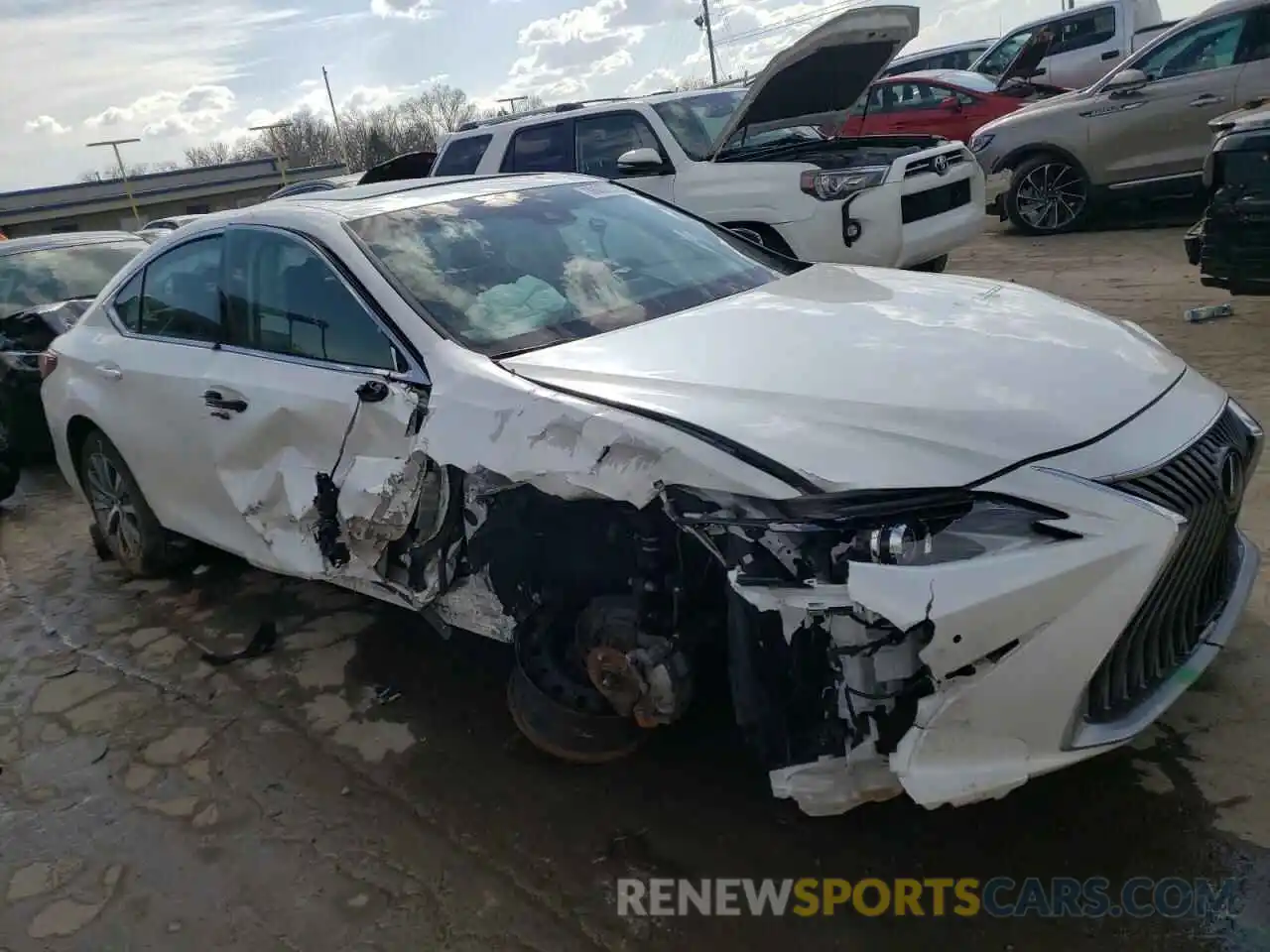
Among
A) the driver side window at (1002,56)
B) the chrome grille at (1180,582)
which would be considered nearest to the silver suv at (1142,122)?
the driver side window at (1002,56)

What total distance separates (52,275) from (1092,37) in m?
12.8

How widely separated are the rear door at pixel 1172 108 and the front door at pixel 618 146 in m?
4.46

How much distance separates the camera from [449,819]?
9.39 ft

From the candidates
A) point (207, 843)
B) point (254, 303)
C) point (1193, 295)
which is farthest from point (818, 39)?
point (207, 843)

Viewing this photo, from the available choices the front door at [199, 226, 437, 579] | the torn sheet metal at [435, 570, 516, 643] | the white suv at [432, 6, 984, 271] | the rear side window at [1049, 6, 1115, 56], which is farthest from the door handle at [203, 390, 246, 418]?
the rear side window at [1049, 6, 1115, 56]

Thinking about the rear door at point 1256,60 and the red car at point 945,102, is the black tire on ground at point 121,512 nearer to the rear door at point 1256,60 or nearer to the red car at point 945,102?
the rear door at point 1256,60

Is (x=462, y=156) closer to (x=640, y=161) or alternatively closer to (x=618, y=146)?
(x=618, y=146)

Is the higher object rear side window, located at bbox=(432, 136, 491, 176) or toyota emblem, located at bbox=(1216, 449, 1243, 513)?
rear side window, located at bbox=(432, 136, 491, 176)

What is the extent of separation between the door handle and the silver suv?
854cm

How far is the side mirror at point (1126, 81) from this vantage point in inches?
361

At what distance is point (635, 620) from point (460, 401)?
2.53 feet

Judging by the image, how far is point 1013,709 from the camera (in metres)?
2.09

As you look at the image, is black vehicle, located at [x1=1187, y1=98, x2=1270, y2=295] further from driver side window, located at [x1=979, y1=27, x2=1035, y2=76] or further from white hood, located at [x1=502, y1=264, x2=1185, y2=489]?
driver side window, located at [x1=979, y1=27, x2=1035, y2=76]

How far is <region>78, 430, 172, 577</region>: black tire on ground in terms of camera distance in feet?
14.9
